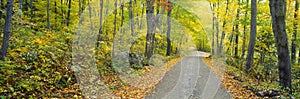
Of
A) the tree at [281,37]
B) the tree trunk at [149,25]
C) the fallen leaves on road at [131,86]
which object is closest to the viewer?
the tree at [281,37]

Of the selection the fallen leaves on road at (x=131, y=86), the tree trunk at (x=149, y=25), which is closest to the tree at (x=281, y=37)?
the fallen leaves on road at (x=131, y=86)

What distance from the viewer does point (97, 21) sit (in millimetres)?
24031

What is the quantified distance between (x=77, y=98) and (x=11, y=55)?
2987 millimetres

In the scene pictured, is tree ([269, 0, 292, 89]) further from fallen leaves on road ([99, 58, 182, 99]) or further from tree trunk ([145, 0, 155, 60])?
tree trunk ([145, 0, 155, 60])

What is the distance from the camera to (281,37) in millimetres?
8688

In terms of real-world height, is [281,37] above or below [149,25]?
below

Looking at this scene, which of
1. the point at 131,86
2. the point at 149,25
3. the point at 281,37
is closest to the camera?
the point at 281,37

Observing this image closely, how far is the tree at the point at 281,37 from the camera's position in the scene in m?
8.45

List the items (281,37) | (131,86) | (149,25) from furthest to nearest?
(149,25) < (131,86) < (281,37)

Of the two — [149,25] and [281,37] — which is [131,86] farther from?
[149,25]

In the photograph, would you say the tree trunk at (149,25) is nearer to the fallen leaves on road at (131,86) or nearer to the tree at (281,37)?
the fallen leaves on road at (131,86)

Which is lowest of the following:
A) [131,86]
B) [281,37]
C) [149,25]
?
[131,86]

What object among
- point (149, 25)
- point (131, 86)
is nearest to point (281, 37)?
Result: point (131, 86)

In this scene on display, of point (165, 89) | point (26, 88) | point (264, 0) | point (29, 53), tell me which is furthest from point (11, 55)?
point (264, 0)
